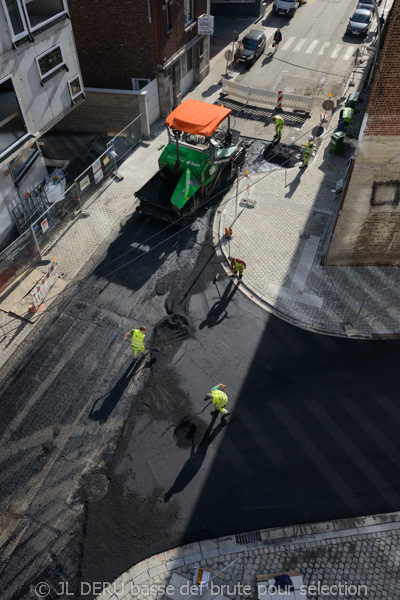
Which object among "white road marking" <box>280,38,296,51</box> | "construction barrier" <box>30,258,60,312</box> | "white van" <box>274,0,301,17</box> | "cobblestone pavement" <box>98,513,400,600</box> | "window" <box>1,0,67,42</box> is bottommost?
"cobblestone pavement" <box>98,513,400,600</box>

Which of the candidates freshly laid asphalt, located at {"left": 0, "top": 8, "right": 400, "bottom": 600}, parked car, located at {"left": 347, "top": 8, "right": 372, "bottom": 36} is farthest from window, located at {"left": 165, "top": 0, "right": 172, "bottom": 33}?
parked car, located at {"left": 347, "top": 8, "right": 372, "bottom": 36}

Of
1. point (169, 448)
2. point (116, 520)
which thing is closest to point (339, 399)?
point (169, 448)

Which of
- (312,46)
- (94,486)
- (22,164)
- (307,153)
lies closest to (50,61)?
(22,164)

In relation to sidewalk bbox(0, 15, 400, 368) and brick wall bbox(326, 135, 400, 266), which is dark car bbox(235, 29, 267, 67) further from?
brick wall bbox(326, 135, 400, 266)

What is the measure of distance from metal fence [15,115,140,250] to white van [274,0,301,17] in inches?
873

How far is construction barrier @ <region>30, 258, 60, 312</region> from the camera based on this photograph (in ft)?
46.0

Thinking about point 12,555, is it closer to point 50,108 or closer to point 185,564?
point 185,564

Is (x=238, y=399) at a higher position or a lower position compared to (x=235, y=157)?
lower

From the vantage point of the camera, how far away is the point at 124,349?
43.4ft

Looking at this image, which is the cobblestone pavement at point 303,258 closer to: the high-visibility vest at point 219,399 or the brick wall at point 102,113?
the high-visibility vest at point 219,399

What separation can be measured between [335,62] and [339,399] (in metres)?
26.3

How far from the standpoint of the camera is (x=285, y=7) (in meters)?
34.2

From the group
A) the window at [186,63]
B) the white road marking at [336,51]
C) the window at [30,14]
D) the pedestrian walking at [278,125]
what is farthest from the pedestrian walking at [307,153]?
the white road marking at [336,51]

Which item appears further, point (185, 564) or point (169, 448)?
point (169, 448)
